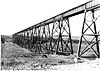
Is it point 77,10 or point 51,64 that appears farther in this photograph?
point 77,10

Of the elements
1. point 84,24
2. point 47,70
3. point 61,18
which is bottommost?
point 47,70

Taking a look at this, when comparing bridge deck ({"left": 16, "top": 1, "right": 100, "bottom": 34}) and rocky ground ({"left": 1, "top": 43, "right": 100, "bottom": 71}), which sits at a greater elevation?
bridge deck ({"left": 16, "top": 1, "right": 100, "bottom": 34})

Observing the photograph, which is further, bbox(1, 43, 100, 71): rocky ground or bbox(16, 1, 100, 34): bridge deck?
bbox(16, 1, 100, 34): bridge deck

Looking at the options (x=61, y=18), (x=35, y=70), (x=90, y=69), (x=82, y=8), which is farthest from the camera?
(x=61, y=18)

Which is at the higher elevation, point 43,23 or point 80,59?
point 43,23

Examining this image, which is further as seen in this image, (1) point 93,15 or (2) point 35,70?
(1) point 93,15

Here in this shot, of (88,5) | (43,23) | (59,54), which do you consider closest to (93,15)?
(88,5)

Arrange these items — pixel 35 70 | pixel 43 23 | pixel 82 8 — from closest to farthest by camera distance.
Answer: pixel 35 70 → pixel 82 8 → pixel 43 23

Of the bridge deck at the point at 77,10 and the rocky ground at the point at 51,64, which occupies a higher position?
the bridge deck at the point at 77,10

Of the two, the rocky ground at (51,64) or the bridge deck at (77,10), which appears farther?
the bridge deck at (77,10)

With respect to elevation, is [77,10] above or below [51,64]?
above

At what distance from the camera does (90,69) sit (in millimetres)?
7191

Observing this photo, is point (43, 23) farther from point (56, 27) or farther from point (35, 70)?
point (35, 70)

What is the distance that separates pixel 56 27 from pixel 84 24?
5.35 m
